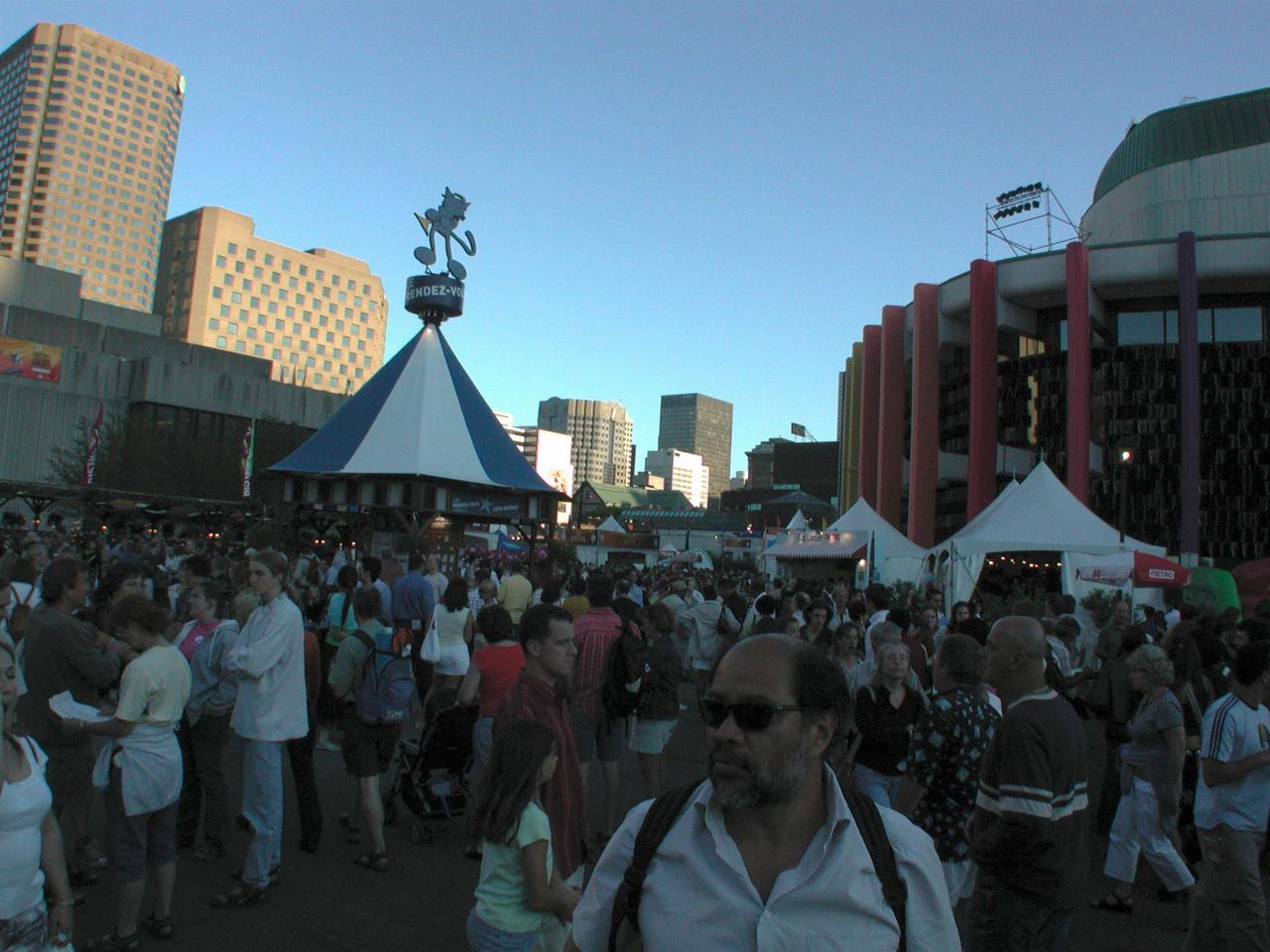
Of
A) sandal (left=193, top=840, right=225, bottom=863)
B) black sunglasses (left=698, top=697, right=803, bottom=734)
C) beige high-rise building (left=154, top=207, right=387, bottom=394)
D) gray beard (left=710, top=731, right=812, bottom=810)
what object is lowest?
sandal (left=193, top=840, right=225, bottom=863)

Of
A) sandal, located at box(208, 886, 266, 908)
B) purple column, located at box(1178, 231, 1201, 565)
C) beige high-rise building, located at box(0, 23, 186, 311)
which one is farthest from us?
beige high-rise building, located at box(0, 23, 186, 311)

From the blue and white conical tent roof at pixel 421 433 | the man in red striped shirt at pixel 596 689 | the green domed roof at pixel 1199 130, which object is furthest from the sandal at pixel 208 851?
the green domed roof at pixel 1199 130

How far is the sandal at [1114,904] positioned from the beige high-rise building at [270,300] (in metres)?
99.4

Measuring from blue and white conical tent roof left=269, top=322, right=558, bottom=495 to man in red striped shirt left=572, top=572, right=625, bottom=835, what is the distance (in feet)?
46.2

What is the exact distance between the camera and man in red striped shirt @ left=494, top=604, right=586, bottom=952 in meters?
3.55

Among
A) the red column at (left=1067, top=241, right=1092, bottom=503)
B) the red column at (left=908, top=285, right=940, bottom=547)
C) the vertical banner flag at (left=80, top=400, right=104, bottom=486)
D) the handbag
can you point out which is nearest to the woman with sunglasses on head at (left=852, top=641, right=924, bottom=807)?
the handbag

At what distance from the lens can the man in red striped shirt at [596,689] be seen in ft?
19.9

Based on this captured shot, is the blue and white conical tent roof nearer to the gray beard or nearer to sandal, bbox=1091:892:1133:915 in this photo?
sandal, bbox=1091:892:1133:915

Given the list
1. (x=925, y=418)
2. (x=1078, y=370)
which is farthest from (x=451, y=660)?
(x=925, y=418)

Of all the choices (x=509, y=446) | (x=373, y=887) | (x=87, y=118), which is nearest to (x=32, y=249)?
(x=87, y=118)

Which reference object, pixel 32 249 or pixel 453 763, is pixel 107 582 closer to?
pixel 453 763

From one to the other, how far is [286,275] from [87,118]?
3593cm

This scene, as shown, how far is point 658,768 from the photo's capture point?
660 centimetres

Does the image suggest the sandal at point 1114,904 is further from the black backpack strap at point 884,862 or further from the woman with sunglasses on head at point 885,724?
the black backpack strap at point 884,862
